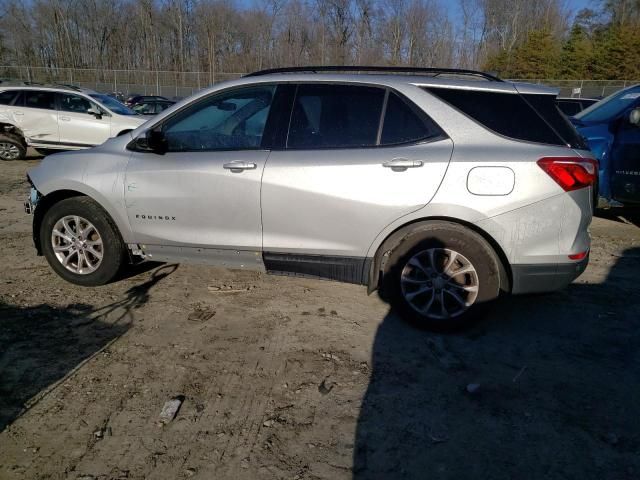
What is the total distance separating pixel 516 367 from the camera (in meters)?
3.25

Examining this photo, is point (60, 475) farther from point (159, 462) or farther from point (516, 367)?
point (516, 367)

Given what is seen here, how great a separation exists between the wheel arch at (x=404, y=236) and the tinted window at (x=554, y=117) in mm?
846

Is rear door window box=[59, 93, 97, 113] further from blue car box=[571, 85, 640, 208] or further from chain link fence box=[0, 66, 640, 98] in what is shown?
chain link fence box=[0, 66, 640, 98]

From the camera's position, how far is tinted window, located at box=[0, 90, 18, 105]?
11.4m

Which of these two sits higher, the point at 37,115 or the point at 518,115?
the point at 37,115

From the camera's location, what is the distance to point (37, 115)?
11398mm

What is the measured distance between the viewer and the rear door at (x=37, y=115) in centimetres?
1139

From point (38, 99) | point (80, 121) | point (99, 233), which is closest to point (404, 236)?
point (99, 233)

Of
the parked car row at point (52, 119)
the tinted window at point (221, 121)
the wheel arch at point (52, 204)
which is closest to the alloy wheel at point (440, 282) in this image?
the tinted window at point (221, 121)

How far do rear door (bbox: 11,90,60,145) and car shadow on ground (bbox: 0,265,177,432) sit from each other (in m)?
8.98

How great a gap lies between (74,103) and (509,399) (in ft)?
38.7

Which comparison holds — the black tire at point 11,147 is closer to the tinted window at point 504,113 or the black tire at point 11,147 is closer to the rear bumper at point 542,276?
the tinted window at point 504,113

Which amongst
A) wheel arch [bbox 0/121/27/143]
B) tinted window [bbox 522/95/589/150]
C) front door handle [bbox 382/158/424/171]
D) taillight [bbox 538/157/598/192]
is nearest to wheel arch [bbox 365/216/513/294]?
front door handle [bbox 382/158/424/171]

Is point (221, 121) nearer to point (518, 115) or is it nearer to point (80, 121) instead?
point (518, 115)
